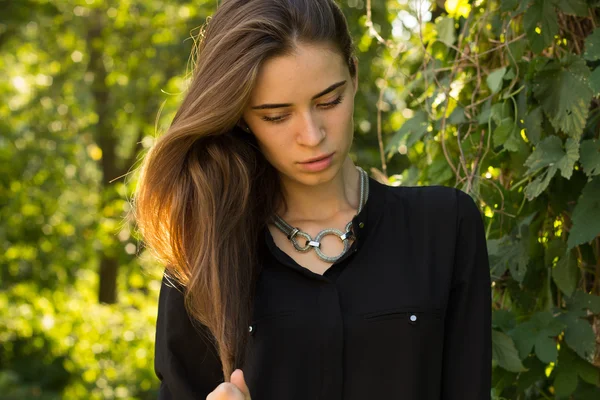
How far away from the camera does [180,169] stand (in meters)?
2.10

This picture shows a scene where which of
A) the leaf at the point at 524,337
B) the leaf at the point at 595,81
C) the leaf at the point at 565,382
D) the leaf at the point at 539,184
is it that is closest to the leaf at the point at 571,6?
the leaf at the point at 595,81

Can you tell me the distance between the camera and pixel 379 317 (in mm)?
1947

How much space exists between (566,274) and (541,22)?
1.88 feet

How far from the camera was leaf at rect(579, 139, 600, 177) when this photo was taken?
1.95 meters

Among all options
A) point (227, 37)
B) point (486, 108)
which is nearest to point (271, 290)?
point (227, 37)

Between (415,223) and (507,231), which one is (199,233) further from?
(507,231)

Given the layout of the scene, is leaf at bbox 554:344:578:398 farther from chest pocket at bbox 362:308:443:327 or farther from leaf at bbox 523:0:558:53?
leaf at bbox 523:0:558:53

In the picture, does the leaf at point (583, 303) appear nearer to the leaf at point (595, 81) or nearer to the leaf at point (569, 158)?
the leaf at point (569, 158)

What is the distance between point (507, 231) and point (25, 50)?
10.2 meters

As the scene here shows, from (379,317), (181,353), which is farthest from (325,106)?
(181,353)

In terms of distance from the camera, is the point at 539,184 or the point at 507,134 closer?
the point at 539,184

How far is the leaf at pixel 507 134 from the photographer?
219 cm

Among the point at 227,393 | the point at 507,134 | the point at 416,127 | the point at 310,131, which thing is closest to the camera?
the point at 227,393

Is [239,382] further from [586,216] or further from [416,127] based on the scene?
[416,127]
